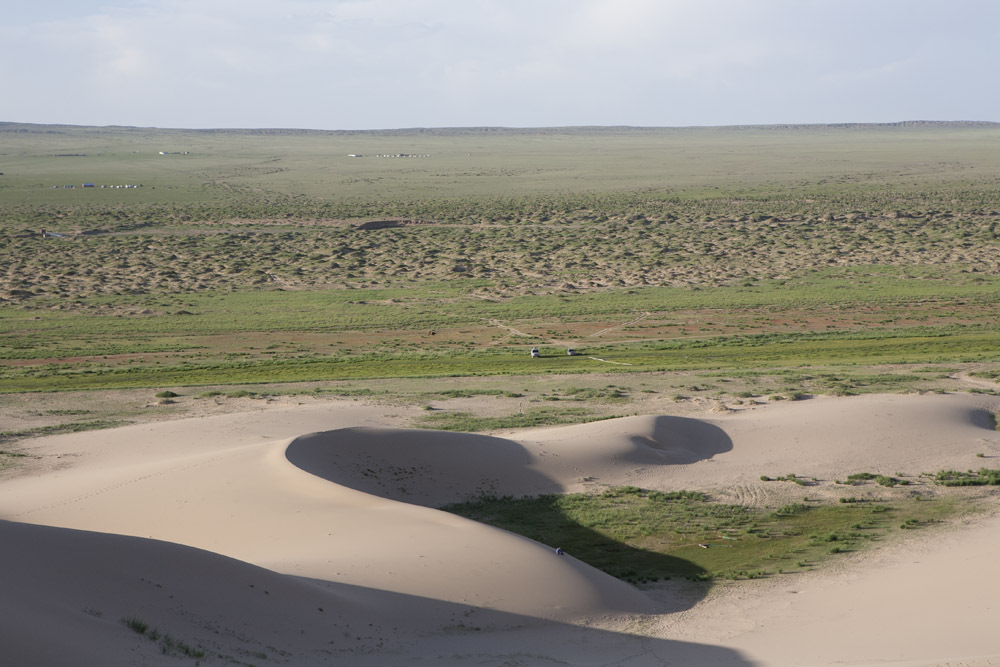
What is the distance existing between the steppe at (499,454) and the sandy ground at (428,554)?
0.06m

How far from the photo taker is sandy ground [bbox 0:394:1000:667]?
38.9 ft

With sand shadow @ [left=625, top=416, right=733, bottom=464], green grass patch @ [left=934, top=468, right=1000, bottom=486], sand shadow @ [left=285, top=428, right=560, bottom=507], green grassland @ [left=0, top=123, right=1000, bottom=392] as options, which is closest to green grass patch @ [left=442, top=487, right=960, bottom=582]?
sand shadow @ [left=285, top=428, right=560, bottom=507]

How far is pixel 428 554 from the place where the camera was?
16031 mm

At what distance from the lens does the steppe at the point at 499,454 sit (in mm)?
13000

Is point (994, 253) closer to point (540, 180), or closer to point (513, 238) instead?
point (513, 238)

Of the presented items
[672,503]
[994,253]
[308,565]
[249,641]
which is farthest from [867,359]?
[994,253]

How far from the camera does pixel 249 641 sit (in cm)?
1170

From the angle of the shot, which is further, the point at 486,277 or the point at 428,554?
the point at 486,277

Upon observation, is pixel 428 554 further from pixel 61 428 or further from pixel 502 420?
pixel 61 428

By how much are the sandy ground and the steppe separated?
0.06m

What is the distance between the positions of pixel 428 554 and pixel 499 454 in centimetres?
624

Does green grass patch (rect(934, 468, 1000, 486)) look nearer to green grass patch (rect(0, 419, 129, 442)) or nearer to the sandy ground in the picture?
the sandy ground

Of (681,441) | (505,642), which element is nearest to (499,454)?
(681,441)

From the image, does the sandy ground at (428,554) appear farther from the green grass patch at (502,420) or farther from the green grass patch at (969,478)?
the green grass patch at (502,420)
